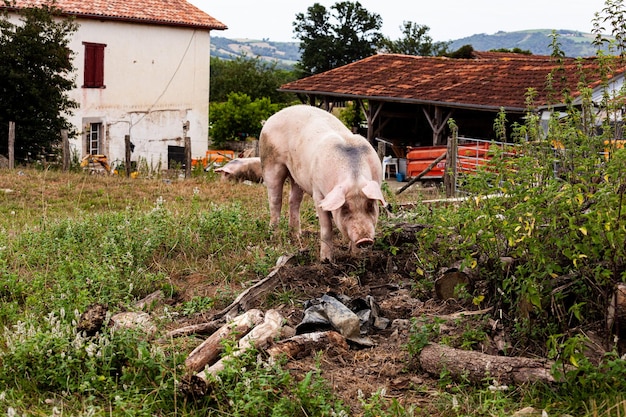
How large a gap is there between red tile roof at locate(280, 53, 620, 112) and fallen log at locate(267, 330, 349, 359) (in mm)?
16311

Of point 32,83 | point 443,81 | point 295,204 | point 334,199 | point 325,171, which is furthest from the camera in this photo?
point 443,81

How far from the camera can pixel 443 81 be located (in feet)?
90.5

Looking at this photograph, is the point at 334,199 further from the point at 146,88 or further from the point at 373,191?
the point at 146,88

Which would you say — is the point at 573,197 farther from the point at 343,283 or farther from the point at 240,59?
the point at 240,59

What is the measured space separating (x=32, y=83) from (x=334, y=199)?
55.5 ft

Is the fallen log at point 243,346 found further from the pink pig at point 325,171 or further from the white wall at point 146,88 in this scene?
the white wall at point 146,88

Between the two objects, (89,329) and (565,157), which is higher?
(565,157)

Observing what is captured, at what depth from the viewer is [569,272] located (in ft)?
19.2

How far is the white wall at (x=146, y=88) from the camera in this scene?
32.1 metres

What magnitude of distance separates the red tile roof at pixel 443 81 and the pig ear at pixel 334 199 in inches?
580

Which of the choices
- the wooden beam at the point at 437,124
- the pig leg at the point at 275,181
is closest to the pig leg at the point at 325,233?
the pig leg at the point at 275,181

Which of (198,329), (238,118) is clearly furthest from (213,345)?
(238,118)

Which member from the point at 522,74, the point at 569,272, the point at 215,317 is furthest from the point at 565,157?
the point at 522,74

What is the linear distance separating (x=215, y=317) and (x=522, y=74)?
827 inches
